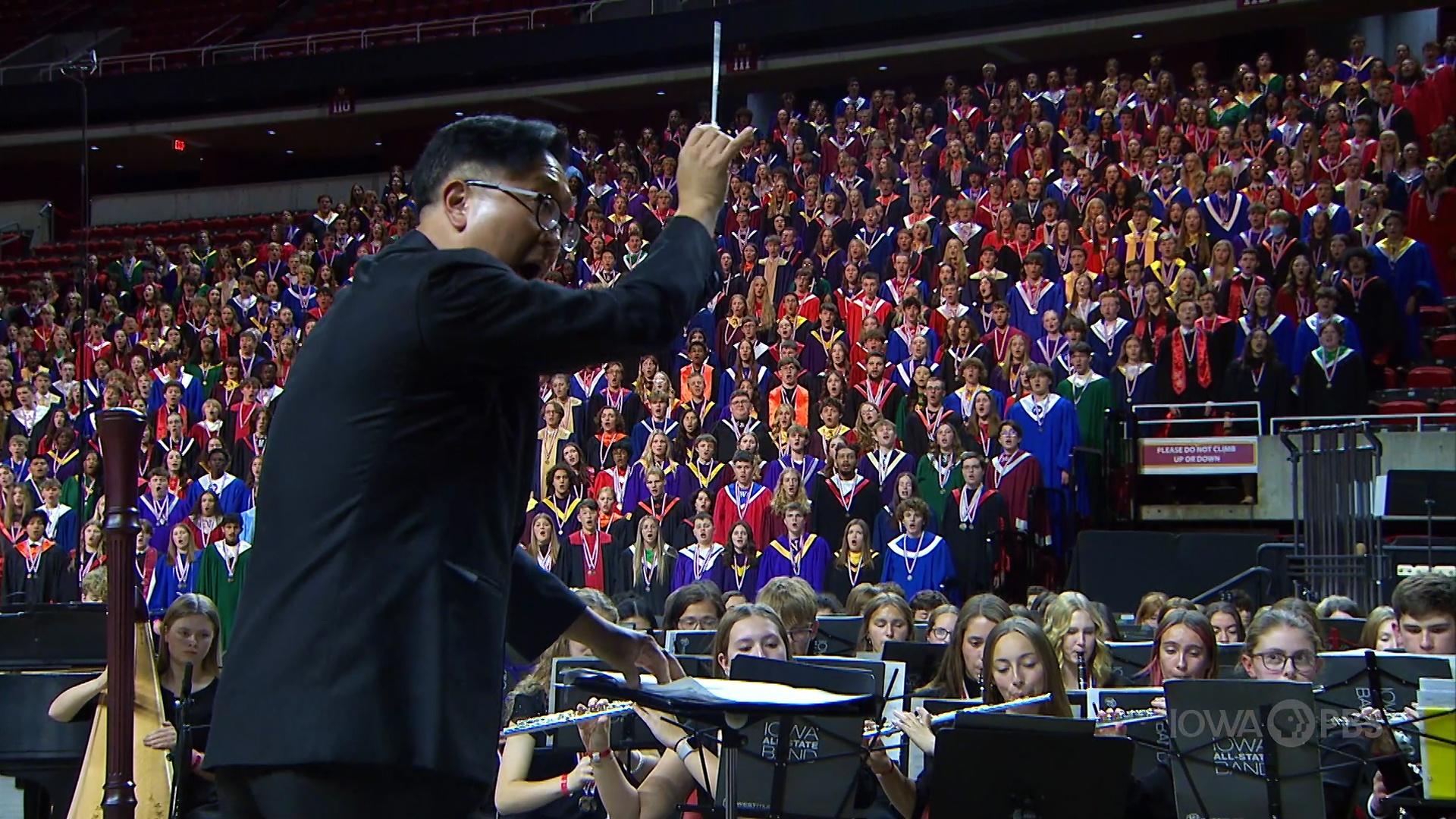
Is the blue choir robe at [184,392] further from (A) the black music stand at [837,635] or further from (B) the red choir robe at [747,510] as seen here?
(A) the black music stand at [837,635]

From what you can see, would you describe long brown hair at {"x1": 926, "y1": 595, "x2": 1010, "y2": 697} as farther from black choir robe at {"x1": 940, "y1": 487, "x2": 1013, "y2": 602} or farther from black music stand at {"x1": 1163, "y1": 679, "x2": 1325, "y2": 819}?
black choir robe at {"x1": 940, "y1": 487, "x2": 1013, "y2": 602}

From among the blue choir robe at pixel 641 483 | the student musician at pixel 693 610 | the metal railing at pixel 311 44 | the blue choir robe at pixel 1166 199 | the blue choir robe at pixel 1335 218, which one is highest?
the metal railing at pixel 311 44

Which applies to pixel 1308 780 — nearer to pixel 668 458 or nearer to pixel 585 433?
pixel 668 458

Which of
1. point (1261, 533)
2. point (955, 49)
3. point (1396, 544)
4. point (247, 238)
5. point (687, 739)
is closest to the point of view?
point (687, 739)

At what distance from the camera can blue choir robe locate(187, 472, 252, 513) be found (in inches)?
585

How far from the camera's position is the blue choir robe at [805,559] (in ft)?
38.7

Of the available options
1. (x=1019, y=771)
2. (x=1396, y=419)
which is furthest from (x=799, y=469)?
(x=1019, y=771)

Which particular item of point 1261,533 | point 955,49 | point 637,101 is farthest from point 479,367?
point 637,101

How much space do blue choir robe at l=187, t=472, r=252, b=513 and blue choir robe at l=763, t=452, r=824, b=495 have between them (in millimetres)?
5096

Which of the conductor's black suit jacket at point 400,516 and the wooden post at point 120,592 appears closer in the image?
the conductor's black suit jacket at point 400,516

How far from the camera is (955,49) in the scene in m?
20.1

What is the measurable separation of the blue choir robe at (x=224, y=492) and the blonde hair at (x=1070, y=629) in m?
10.2

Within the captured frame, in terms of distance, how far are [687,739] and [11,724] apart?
2.58 metres

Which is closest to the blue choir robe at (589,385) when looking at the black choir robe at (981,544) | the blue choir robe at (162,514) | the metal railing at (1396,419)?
the blue choir robe at (162,514)
